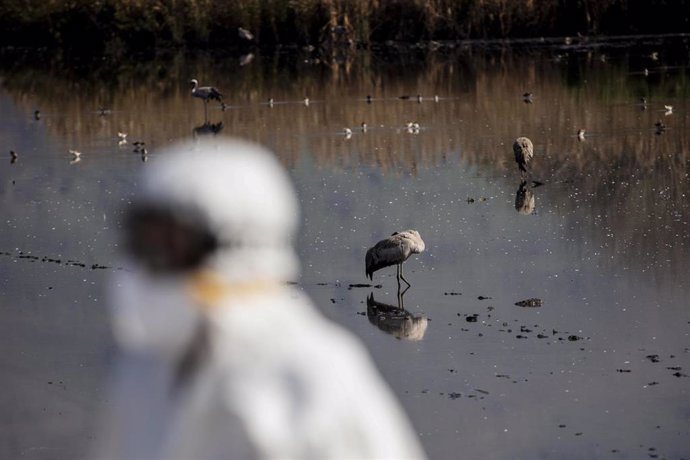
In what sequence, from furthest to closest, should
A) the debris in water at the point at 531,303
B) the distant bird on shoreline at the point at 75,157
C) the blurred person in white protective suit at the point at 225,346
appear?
the distant bird on shoreline at the point at 75,157, the debris in water at the point at 531,303, the blurred person in white protective suit at the point at 225,346

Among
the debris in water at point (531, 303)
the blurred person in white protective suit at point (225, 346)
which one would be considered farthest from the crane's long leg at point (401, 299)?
the blurred person in white protective suit at point (225, 346)

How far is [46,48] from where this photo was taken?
39.6m

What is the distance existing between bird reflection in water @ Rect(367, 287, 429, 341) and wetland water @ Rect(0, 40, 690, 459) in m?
0.03

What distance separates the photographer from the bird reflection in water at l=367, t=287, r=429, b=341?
1002 centimetres

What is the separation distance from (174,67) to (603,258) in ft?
72.9

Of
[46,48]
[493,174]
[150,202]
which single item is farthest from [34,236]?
[46,48]

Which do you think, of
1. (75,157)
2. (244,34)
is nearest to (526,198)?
(75,157)

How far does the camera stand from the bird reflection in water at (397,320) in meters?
10.0

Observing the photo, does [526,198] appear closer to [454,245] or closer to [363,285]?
[454,245]

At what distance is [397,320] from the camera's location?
33.9 ft

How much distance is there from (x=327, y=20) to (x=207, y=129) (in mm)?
15114

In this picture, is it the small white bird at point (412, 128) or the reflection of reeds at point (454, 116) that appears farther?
the small white bird at point (412, 128)

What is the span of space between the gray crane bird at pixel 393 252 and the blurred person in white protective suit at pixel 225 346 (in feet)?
29.2

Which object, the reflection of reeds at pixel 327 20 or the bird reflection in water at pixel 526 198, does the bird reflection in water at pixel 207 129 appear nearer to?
the bird reflection in water at pixel 526 198
